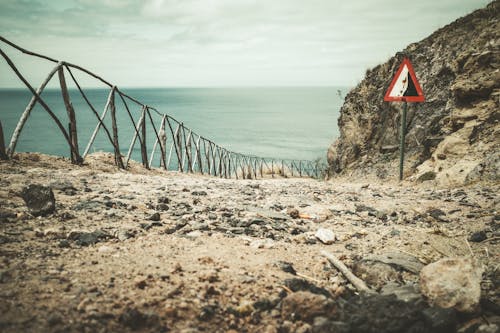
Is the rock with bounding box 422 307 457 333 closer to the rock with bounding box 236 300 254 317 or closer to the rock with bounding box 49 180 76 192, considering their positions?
the rock with bounding box 236 300 254 317

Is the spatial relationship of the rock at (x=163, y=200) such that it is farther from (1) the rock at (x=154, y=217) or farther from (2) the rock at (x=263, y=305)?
(2) the rock at (x=263, y=305)

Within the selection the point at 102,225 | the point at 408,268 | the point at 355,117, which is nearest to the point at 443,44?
the point at 355,117

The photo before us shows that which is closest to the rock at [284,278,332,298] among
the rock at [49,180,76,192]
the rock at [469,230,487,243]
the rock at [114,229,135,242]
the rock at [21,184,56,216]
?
the rock at [114,229,135,242]

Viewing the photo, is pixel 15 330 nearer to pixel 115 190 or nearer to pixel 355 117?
pixel 115 190

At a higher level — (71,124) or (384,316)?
(71,124)

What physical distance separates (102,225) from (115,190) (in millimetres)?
1407

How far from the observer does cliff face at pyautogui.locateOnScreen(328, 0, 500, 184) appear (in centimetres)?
543

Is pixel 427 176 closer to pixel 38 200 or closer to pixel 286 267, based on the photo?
pixel 286 267

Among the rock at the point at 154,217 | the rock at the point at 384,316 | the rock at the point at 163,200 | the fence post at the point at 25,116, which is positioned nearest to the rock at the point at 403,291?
the rock at the point at 384,316

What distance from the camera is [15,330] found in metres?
1.29

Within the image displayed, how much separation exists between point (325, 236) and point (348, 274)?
797 millimetres

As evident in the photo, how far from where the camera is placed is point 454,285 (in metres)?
1.73

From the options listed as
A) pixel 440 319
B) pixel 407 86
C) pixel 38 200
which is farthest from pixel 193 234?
pixel 407 86

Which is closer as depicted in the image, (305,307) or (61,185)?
(305,307)
